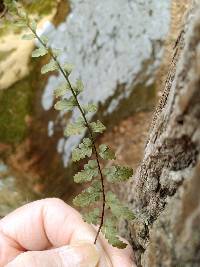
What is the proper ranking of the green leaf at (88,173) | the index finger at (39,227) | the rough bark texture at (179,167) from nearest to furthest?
the rough bark texture at (179,167) → the green leaf at (88,173) → the index finger at (39,227)

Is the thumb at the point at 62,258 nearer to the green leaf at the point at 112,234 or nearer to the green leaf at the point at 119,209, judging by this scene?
Result: the green leaf at the point at 112,234

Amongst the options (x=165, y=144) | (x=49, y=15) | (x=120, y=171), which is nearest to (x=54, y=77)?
(x=49, y=15)

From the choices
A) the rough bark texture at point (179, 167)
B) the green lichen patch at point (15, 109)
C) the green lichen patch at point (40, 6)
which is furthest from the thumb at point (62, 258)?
the green lichen patch at point (40, 6)

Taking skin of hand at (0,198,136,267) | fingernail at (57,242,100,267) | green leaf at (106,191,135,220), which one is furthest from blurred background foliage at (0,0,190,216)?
green leaf at (106,191,135,220)

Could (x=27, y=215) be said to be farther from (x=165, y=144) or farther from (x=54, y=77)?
(x=54, y=77)

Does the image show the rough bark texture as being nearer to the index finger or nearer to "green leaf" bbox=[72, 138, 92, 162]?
"green leaf" bbox=[72, 138, 92, 162]

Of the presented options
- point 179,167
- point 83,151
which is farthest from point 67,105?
point 179,167

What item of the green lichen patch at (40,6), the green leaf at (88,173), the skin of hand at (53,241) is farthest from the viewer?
the green lichen patch at (40,6)

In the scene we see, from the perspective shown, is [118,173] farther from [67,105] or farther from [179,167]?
[179,167]
